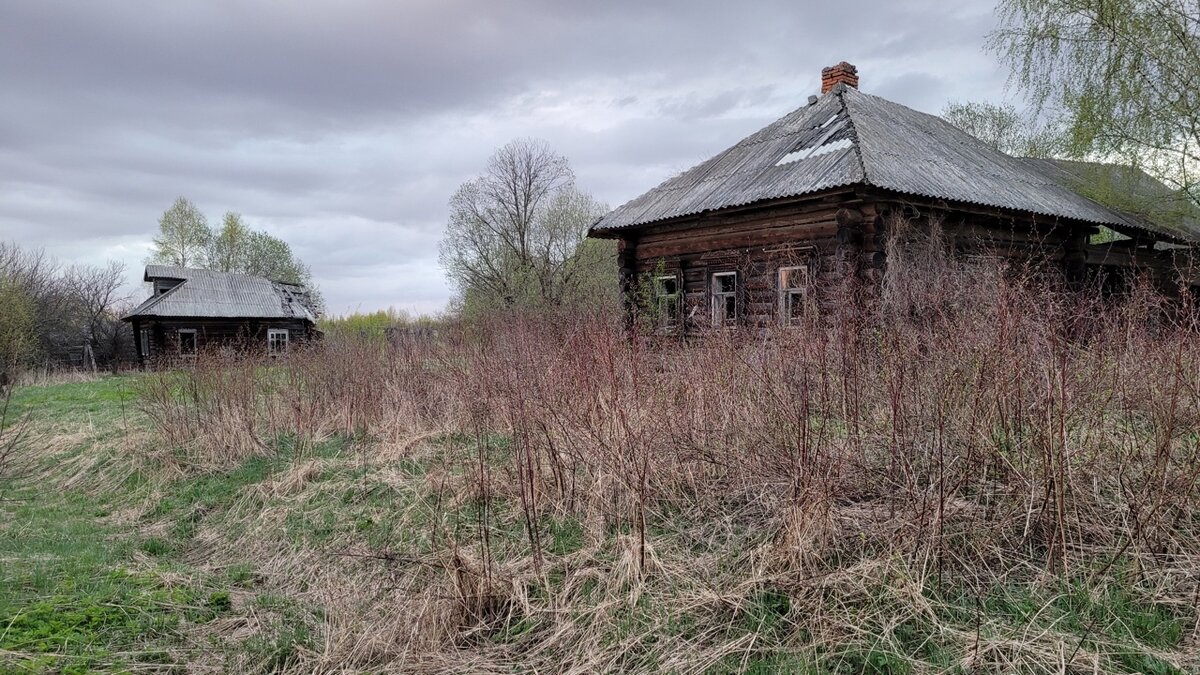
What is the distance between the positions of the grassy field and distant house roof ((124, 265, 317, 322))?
2314 centimetres

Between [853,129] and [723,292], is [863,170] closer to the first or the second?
[853,129]

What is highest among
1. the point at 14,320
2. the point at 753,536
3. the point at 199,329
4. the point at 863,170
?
the point at 863,170

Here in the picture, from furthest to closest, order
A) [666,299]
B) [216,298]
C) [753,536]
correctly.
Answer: [216,298]
[666,299]
[753,536]

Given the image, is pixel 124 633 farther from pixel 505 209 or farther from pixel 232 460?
pixel 505 209

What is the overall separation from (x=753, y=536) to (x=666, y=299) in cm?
900

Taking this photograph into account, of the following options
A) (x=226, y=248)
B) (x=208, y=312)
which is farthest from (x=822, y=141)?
(x=226, y=248)

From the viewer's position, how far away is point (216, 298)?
26734 millimetres

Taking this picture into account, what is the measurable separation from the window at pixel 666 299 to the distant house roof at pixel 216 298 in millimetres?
20788

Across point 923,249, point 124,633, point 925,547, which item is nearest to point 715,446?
point 925,547

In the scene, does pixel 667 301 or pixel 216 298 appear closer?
pixel 667 301

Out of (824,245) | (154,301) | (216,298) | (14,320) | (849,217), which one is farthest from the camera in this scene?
(216,298)

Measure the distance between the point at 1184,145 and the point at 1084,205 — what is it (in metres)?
1.74

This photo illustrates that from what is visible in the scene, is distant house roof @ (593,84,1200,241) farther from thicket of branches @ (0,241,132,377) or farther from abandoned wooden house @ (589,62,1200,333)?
thicket of branches @ (0,241,132,377)

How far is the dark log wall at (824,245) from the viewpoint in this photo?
30.8ft
